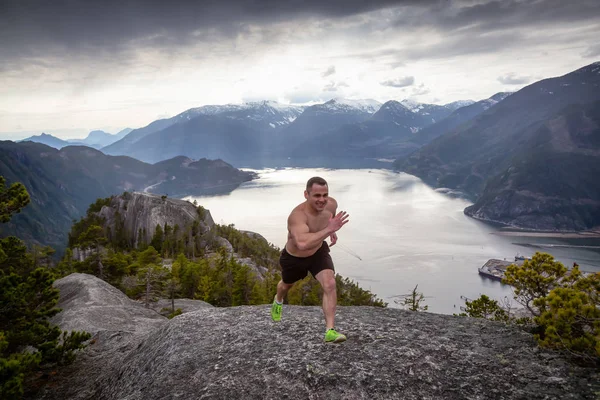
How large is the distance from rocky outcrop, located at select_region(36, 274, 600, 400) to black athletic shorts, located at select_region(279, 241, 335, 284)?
1804mm

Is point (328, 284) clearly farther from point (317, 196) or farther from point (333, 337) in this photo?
point (317, 196)

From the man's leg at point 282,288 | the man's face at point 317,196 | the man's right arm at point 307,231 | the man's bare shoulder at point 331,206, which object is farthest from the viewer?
the man's leg at point 282,288

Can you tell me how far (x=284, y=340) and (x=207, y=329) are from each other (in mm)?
2555

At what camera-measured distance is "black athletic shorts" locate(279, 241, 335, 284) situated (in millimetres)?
8000

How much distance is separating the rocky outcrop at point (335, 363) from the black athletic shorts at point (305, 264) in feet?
5.92

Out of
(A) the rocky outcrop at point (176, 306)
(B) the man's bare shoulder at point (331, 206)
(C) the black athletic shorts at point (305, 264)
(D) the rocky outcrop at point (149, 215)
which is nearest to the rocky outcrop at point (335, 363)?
(C) the black athletic shorts at point (305, 264)

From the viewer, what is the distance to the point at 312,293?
4438 cm

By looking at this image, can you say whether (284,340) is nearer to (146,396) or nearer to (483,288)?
(146,396)

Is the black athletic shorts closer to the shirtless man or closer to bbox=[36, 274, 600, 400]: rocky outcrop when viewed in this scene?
the shirtless man

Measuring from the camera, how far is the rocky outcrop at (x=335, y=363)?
652 cm

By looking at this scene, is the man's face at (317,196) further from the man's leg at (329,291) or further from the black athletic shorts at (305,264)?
the man's leg at (329,291)

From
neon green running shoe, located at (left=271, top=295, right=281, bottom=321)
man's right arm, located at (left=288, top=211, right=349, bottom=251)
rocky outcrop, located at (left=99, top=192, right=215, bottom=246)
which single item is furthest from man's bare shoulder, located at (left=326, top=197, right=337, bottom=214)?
rocky outcrop, located at (left=99, top=192, right=215, bottom=246)

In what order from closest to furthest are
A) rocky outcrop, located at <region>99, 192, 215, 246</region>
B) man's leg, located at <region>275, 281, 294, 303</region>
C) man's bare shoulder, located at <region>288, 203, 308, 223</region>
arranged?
man's bare shoulder, located at <region>288, 203, 308, 223</region> → man's leg, located at <region>275, 281, 294, 303</region> → rocky outcrop, located at <region>99, 192, 215, 246</region>

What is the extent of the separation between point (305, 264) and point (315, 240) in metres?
1.34
